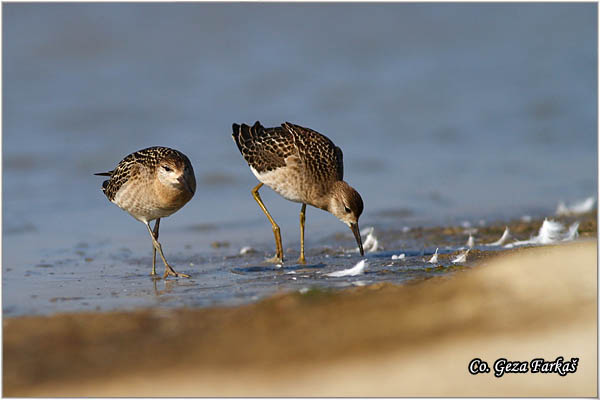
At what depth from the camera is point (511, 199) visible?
11.7 metres

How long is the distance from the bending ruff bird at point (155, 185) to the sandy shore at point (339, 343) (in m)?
2.17

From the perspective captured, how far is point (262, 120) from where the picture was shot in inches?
603

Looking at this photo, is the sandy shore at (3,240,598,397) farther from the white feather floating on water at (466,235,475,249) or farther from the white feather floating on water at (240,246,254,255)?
the white feather floating on water at (240,246,254,255)

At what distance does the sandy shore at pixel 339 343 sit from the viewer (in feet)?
13.9

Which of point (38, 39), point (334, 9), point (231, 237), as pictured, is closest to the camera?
point (231, 237)

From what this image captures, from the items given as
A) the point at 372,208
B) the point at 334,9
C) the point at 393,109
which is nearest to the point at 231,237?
the point at 372,208

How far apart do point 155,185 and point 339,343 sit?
3.68 m

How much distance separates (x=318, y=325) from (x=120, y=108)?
12365 mm

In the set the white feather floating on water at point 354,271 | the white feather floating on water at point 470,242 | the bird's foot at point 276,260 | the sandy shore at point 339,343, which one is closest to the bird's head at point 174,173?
the bird's foot at point 276,260

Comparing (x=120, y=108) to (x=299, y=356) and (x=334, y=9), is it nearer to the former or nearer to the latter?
(x=334, y=9)

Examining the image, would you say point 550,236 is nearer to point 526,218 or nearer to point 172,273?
point 526,218

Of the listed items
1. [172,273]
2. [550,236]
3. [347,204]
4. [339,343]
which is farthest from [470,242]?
[339,343]

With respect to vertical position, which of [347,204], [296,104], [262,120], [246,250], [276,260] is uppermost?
[296,104]

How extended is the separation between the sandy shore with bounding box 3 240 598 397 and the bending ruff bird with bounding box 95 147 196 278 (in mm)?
2168
